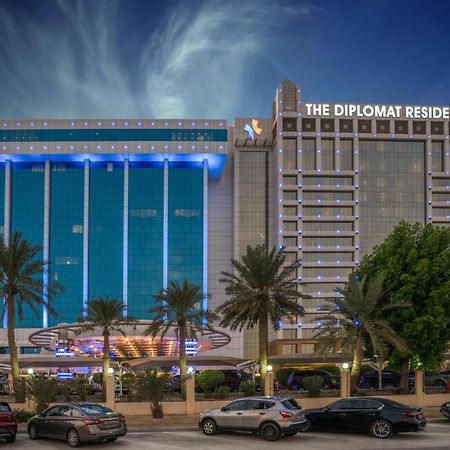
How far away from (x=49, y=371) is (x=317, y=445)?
48.2 meters

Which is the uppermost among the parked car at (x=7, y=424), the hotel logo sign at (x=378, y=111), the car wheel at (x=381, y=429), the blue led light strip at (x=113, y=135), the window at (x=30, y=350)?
the hotel logo sign at (x=378, y=111)

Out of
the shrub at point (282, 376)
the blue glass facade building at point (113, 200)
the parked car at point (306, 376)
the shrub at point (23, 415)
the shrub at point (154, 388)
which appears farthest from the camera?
the blue glass facade building at point (113, 200)

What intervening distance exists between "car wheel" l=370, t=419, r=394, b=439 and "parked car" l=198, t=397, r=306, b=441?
9.30 ft

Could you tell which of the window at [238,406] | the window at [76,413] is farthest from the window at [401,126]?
the window at [76,413]

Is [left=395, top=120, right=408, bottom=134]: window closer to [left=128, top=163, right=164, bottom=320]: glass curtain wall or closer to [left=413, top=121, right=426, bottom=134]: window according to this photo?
[left=413, top=121, right=426, bottom=134]: window

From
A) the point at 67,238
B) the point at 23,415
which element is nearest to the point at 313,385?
the point at 23,415

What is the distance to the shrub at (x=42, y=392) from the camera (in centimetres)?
3438

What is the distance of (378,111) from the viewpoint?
115 metres

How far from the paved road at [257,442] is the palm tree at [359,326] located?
42.9 ft

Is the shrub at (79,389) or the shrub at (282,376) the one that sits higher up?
the shrub at (79,389)

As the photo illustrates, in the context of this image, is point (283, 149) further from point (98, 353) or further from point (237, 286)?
point (237, 286)

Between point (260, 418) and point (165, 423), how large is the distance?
24.8 feet

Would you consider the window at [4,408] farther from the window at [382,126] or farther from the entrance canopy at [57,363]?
the window at [382,126]

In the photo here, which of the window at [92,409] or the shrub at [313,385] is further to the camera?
the shrub at [313,385]
